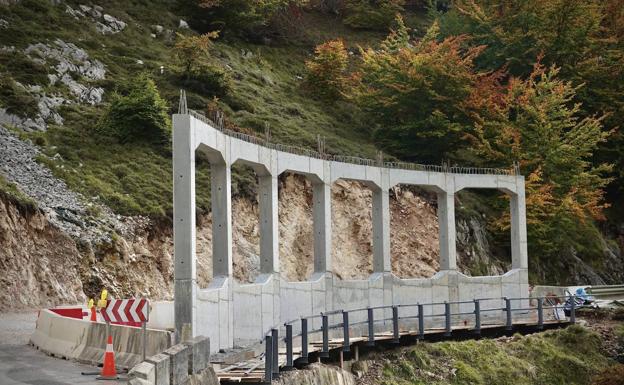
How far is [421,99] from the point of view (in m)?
51.8

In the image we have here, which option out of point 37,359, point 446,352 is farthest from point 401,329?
point 37,359

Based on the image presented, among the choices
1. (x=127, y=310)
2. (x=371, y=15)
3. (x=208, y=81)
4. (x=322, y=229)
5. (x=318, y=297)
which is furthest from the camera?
(x=371, y=15)

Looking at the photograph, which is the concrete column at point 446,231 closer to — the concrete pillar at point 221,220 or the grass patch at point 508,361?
the grass patch at point 508,361

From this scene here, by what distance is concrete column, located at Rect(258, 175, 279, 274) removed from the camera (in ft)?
98.4

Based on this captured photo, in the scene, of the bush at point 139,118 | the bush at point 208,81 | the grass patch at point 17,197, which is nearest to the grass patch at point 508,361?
the grass patch at point 17,197

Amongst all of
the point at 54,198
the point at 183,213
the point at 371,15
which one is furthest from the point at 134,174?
the point at 371,15

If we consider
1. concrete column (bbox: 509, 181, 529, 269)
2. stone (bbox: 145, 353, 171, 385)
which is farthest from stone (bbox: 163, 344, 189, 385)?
concrete column (bbox: 509, 181, 529, 269)

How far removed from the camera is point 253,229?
134ft

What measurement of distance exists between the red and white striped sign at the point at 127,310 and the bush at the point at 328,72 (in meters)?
36.8

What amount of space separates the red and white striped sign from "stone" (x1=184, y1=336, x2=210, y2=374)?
4.04ft

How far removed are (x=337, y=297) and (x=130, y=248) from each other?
718 centimetres

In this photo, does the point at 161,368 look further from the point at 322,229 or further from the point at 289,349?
the point at 322,229

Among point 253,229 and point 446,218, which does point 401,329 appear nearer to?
point 446,218

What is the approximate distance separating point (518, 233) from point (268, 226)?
12.4 meters
